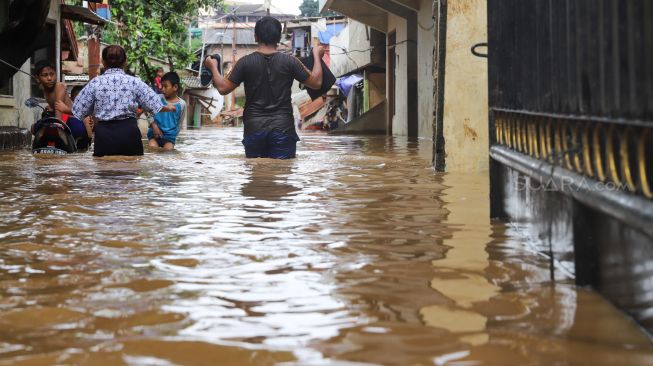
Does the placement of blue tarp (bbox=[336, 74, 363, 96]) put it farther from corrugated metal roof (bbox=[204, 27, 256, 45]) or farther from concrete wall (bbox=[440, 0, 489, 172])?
corrugated metal roof (bbox=[204, 27, 256, 45])

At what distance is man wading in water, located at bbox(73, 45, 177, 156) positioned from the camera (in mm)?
9438

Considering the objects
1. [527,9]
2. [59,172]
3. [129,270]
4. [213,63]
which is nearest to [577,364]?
[129,270]

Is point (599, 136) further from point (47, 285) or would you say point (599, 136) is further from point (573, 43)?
point (47, 285)

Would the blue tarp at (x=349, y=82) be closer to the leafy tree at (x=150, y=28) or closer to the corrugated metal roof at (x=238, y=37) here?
the leafy tree at (x=150, y=28)

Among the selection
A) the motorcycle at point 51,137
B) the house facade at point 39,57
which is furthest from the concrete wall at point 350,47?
the motorcycle at point 51,137

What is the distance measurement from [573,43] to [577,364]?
149cm

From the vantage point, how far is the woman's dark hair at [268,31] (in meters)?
8.95

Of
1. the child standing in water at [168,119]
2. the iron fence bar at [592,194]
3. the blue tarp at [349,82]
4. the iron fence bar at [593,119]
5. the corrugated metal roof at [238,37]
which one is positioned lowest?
the iron fence bar at [592,194]

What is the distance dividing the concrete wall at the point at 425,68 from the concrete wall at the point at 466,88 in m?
11.5

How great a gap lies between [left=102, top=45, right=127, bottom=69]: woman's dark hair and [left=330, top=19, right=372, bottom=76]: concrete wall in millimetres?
20883

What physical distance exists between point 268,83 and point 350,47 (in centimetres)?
2508

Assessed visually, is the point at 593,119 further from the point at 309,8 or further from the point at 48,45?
the point at 309,8

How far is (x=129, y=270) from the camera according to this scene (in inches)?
132

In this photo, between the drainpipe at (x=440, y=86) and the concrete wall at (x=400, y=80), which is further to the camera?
the concrete wall at (x=400, y=80)
